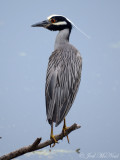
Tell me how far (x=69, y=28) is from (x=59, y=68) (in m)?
0.81

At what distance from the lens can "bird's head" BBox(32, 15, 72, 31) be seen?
3.33 m

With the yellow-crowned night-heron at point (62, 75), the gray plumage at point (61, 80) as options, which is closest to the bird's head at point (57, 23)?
the yellow-crowned night-heron at point (62, 75)

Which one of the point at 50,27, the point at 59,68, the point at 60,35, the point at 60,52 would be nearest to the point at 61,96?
the point at 59,68

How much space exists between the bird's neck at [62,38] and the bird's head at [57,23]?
0.21 feet

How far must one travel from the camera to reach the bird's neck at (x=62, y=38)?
328 cm

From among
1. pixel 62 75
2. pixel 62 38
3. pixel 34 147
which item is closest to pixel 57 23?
pixel 62 38

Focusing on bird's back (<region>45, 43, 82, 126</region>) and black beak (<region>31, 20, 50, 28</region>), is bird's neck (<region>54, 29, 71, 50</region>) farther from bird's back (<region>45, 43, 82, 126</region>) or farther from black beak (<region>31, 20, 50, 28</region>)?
black beak (<region>31, 20, 50, 28</region>)

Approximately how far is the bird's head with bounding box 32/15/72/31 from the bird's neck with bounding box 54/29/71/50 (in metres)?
0.06

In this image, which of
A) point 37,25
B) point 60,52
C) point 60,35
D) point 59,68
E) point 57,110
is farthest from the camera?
point 37,25

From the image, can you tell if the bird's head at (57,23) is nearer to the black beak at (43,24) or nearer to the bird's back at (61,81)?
the black beak at (43,24)

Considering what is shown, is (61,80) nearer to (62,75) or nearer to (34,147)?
(62,75)

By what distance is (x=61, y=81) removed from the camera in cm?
275

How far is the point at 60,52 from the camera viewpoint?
3.09m

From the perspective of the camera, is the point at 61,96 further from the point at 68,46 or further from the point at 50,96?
the point at 68,46
